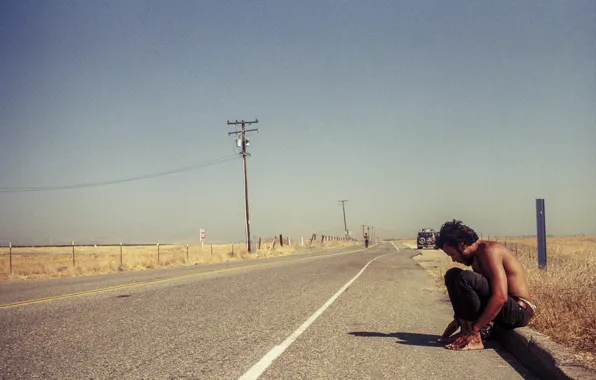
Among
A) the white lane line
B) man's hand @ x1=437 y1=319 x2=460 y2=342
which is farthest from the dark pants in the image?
the white lane line

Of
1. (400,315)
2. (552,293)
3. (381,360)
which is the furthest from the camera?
(400,315)

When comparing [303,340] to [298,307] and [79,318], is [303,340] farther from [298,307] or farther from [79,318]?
[79,318]

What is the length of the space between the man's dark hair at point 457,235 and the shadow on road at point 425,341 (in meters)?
1.26

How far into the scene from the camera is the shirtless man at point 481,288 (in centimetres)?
541

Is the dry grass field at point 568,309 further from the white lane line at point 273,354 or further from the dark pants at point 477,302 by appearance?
the white lane line at point 273,354

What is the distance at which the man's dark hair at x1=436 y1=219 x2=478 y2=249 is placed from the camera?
5.55 m

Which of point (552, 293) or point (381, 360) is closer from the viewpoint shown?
point (381, 360)

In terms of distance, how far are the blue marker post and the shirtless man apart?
7966 millimetres

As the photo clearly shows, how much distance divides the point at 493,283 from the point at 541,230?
29.1 feet

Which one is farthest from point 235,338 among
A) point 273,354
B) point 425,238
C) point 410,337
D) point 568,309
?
point 425,238

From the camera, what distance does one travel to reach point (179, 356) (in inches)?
206

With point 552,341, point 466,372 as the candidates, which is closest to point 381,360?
point 466,372

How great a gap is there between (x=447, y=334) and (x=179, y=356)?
10.1ft

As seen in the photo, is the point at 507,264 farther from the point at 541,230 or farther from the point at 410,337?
the point at 541,230
